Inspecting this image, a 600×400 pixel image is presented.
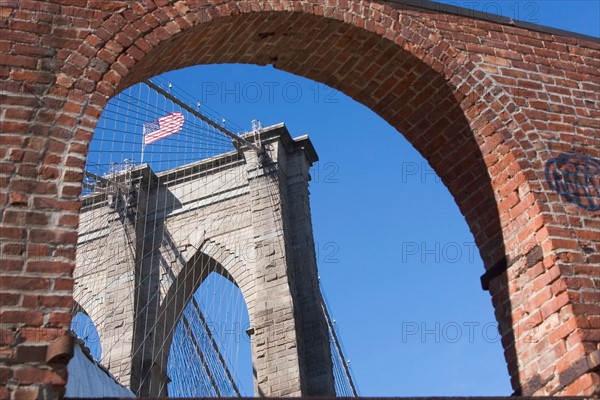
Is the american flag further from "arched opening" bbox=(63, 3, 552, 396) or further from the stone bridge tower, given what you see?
"arched opening" bbox=(63, 3, 552, 396)

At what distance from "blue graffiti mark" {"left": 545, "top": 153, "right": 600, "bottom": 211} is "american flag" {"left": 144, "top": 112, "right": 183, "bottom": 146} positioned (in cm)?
1420

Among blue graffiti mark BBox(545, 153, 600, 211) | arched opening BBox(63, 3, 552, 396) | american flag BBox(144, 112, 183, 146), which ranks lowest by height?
blue graffiti mark BBox(545, 153, 600, 211)

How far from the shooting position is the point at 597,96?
511cm

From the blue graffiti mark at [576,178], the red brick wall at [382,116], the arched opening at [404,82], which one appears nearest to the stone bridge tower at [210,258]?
the arched opening at [404,82]

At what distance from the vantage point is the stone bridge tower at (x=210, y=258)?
15789mm

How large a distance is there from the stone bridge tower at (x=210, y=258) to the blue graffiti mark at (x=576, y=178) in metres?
10.8

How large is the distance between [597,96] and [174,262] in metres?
14.8

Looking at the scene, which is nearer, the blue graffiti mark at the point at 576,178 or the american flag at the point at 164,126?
the blue graffiti mark at the point at 576,178

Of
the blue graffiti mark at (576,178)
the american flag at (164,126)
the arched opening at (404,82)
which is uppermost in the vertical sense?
the american flag at (164,126)

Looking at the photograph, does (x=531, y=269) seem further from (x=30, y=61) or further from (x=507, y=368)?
(x=30, y=61)

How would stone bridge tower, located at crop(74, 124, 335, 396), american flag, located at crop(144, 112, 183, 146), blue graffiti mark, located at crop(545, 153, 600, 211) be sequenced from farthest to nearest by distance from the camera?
1. american flag, located at crop(144, 112, 183, 146)
2. stone bridge tower, located at crop(74, 124, 335, 396)
3. blue graffiti mark, located at crop(545, 153, 600, 211)

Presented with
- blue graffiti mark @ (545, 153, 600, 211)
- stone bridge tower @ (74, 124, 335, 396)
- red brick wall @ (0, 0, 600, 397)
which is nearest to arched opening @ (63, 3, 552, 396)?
red brick wall @ (0, 0, 600, 397)

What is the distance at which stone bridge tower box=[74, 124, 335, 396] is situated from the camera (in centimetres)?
1579

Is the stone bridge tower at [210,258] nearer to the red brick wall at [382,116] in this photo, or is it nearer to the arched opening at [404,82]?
the arched opening at [404,82]
